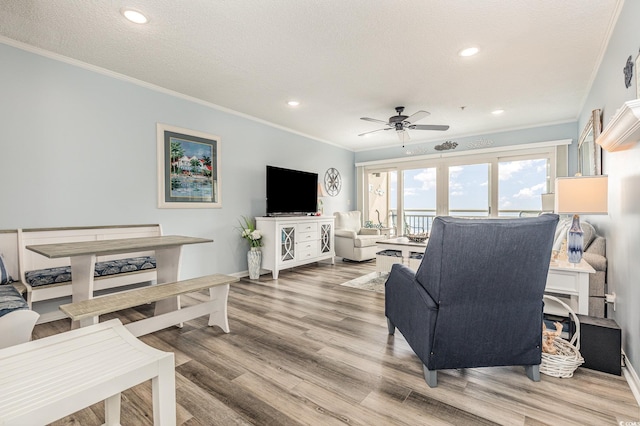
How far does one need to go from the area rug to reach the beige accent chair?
1097mm

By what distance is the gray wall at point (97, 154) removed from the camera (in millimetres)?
2695

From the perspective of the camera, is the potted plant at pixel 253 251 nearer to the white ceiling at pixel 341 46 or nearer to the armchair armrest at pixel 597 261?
the white ceiling at pixel 341 46

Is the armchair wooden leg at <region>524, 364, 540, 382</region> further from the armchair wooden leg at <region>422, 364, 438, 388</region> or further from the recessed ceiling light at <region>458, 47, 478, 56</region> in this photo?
the recessed ceiling light at <region>458, 47, 478, 56</region>

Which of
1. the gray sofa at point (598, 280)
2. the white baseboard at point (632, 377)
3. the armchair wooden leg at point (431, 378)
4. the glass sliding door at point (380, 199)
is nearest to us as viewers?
the white baseboard at point (632, 377)

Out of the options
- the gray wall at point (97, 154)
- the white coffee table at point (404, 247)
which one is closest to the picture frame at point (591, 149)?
the white coffee table at point (404, 247)

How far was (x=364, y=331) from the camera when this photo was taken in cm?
258

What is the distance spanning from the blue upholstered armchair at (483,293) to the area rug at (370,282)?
2.09 m

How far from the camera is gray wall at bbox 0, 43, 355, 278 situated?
2.70m

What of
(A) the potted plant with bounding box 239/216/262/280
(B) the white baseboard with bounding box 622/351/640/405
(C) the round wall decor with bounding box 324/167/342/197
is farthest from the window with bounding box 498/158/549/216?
(A) the potted plant with bounding box 239/216/262/280

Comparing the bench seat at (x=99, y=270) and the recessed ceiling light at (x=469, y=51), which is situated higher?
the recessed ceiling light at (x=469, y=51)

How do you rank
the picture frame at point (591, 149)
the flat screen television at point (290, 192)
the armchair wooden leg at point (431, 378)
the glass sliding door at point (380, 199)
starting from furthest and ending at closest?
the glass sliding door at point (380, 199), the flat screen television at point (290, 192), the picture frame at point (591, 149), the armchair wooden leg at point (431, 378)

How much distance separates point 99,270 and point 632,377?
4.12 meters

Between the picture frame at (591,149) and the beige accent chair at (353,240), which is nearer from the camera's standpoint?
the picture frame at (591,149)

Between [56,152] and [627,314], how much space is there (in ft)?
15.7
